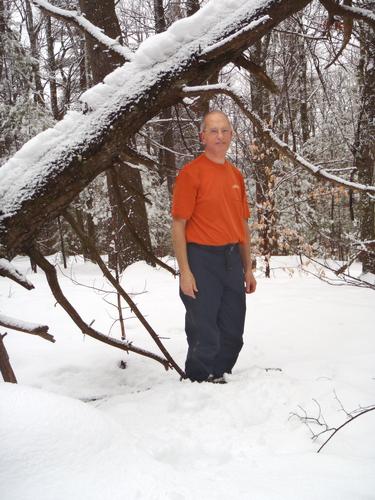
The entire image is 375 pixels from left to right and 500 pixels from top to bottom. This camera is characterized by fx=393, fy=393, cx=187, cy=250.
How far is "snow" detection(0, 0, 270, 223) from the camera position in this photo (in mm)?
2053

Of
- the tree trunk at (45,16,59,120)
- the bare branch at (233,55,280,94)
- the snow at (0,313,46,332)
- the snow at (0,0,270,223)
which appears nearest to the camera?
the snow at (0,313,46,332)

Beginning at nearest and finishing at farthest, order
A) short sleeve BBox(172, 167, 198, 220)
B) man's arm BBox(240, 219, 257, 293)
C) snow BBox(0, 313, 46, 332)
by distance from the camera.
→ snow BBox(0, 313, 46, 332) → short sleeve BBox(172, 167, 198, 220) → man's arm BBox(240, 219, 257, 293)

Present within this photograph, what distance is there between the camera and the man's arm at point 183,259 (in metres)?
2.75

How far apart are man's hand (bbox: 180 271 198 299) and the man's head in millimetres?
880

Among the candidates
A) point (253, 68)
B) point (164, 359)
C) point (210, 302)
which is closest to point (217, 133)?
point (253, 68)

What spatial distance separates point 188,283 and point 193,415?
0.87 meters

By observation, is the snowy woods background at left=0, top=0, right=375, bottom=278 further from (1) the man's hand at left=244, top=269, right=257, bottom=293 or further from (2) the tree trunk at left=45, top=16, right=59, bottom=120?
(1) the man's hand at left=244, top=269, right=257, bottom=293

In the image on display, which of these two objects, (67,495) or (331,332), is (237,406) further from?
(331,332)

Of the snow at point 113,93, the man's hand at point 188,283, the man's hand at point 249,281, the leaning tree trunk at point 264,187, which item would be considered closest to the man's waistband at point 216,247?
the man's hand at point 188,283

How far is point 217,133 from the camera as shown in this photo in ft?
9.18

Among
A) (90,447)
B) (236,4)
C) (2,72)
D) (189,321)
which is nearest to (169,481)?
(90,447)

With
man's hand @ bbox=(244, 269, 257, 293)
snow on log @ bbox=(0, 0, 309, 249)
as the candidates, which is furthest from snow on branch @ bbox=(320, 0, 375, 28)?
man's hand @ bbox=(244, 269, 257, 293)

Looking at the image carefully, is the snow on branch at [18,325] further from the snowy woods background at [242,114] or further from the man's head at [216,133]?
the man's head at [216,133]

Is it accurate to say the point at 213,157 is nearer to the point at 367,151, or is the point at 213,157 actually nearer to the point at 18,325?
the point at 18,325
